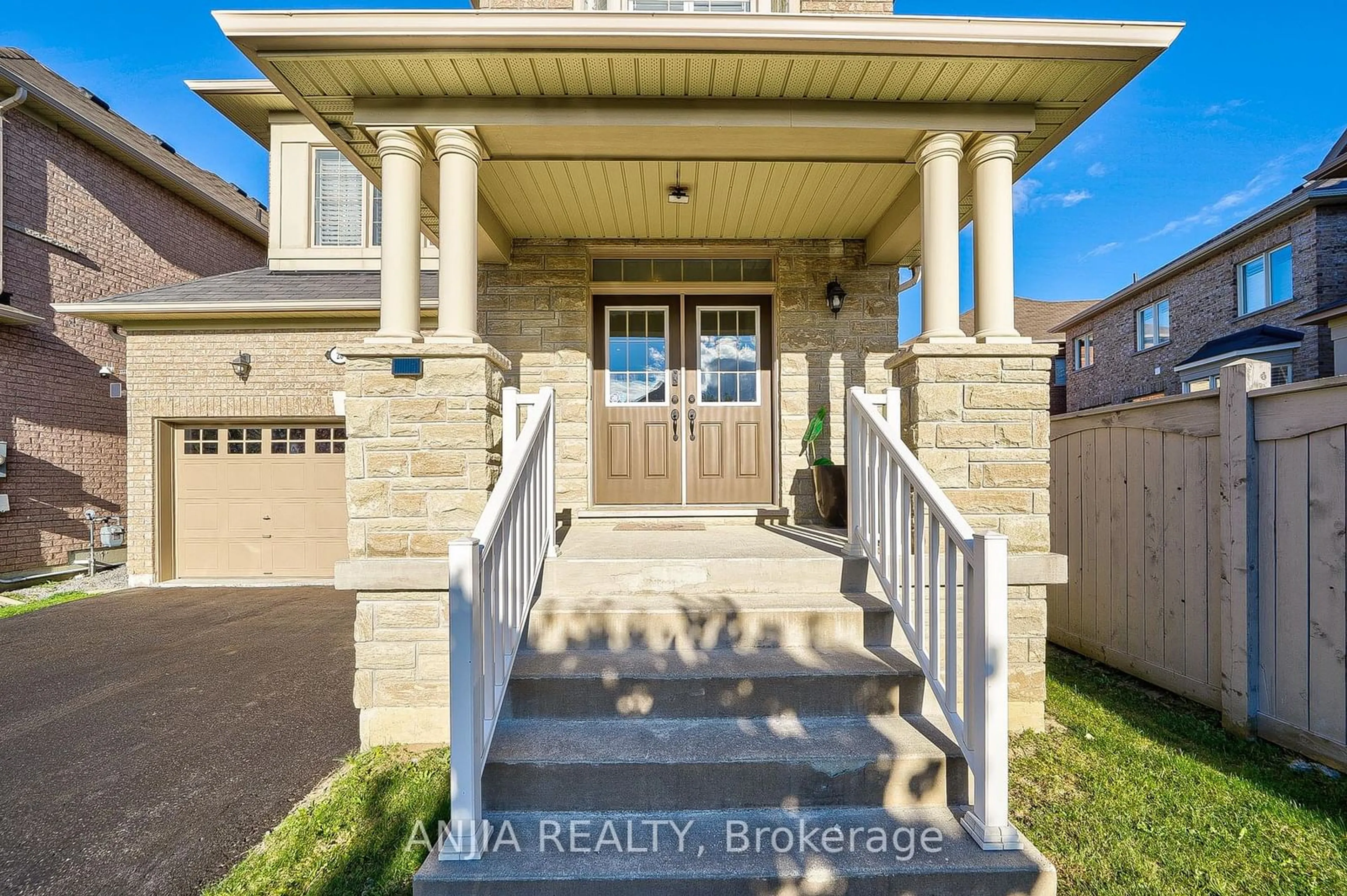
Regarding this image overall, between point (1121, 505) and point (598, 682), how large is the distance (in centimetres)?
321

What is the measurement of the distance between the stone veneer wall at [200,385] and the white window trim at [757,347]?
3.94 meters

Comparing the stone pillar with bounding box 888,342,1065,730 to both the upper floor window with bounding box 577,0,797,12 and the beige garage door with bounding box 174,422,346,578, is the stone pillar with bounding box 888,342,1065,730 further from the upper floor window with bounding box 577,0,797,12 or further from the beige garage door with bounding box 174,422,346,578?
the beige garage door with bounding box 174,422,346,578

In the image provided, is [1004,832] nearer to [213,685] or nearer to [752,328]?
[752,328]

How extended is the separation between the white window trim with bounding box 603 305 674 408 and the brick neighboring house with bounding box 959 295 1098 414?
15.1 metres

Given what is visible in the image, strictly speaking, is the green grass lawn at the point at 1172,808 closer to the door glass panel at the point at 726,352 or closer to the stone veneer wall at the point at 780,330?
the stone veneer wall at the point at 780,330

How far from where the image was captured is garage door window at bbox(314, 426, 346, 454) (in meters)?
6.78

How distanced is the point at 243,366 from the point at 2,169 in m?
3.37

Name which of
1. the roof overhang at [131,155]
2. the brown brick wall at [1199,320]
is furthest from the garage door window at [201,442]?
the brown brick wall at [1199,320]

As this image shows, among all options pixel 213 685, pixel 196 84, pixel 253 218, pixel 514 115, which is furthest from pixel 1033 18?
pixel 253 218

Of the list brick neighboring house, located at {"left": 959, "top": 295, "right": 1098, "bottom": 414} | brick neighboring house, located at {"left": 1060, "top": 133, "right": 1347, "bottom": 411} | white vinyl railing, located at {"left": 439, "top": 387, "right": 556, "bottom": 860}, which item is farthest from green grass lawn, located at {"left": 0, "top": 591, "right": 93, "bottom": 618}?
brick neighboring house, located at {"left": 959, "top": 295, "right": 1098, "bottom": 414}

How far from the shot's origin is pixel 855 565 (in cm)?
293

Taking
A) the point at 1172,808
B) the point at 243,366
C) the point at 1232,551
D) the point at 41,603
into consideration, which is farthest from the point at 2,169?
the point at 1232,551

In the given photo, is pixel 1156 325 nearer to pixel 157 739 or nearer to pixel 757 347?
pixel 757 347

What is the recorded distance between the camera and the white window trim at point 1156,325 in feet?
42.8
